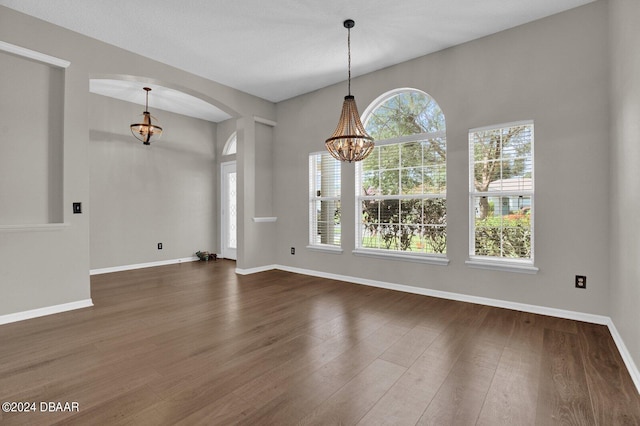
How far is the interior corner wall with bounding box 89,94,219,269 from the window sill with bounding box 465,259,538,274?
5297mm

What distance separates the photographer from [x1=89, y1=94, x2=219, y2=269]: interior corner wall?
523cm

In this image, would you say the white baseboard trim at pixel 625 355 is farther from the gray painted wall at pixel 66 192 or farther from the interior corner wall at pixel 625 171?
the gray painted wall at pixel 66 192

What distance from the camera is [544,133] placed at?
10.1 feet

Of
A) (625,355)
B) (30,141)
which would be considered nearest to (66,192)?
(30,141)

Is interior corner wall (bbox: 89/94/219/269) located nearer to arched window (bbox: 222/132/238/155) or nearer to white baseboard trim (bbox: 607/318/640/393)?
arched window (bbox: 222/132/238/155)

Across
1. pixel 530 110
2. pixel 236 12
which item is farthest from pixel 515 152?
pixel 236 12

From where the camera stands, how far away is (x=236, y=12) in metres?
3.03

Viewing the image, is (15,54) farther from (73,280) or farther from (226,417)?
(226,417)

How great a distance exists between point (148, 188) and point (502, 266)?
5.83 metres

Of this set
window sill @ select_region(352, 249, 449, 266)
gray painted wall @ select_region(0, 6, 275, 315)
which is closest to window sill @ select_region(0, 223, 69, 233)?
gray painted wall @ select_region(0, 6, 275, 315)

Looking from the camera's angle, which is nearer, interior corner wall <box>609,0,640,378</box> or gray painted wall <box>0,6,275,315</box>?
interior corner wall <box>609,0,640,378</box>

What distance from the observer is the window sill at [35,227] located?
2.93 meters

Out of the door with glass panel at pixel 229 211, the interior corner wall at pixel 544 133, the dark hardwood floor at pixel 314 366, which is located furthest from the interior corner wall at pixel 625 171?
the door with glass panel at pixel 229 211

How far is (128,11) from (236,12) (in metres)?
1.03
